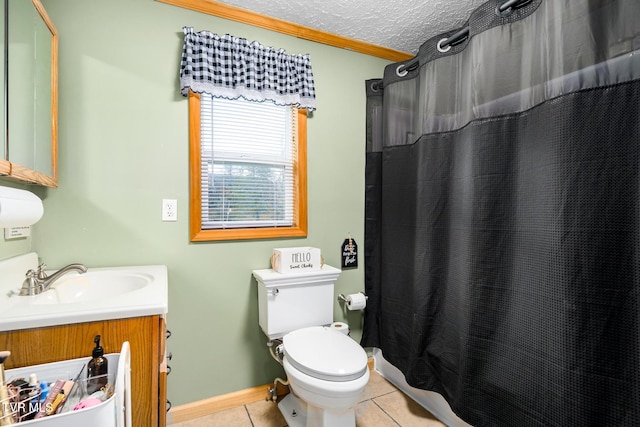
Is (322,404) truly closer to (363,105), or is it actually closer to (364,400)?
(364,400)

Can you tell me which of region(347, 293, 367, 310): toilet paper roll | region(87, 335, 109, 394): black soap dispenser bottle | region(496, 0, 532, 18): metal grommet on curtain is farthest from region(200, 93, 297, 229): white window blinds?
region(496, 0, 532, 18): metal grommet on curtain

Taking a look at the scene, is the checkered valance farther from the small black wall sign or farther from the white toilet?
the white toilet

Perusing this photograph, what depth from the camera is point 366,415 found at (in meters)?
1.76

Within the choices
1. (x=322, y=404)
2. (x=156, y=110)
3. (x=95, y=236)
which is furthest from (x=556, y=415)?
(x=156, y=110)

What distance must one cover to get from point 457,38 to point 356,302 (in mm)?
1667

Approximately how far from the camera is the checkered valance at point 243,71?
5.48ft

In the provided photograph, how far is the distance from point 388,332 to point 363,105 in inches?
63.3

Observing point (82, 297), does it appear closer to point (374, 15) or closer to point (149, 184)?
point (149, 184)

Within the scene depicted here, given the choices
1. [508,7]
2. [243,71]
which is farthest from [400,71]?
[243,71]

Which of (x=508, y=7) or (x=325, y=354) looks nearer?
(x=508, y=7)

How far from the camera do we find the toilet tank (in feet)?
5.70

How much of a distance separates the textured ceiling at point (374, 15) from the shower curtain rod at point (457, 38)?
257mm

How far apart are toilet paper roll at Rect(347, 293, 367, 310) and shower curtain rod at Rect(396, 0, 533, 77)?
4.98ft

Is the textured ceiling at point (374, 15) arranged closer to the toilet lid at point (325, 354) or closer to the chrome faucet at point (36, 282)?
the chrome faucet at point (36, 282)
